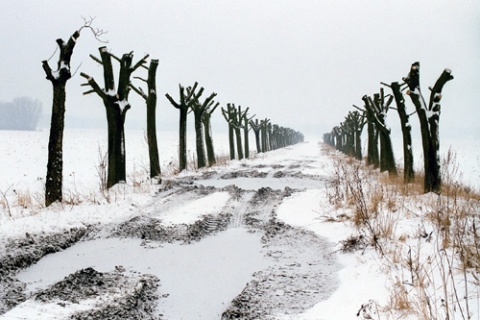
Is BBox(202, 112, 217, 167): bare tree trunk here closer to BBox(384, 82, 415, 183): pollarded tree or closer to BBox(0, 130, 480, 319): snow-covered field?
BBox(384, 82, 415, 183): pollarded tree

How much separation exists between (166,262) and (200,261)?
16.5 inches

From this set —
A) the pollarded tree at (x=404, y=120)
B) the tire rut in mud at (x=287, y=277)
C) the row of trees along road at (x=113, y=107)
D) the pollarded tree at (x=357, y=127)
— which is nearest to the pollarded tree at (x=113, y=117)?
the row of trees along road at (x=113, y=107)

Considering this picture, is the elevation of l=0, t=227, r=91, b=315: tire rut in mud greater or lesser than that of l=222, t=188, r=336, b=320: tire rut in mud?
greater

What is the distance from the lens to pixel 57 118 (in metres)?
7.52

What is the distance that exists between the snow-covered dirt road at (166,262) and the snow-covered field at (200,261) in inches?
0.6

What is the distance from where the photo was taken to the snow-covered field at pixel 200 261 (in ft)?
10.6

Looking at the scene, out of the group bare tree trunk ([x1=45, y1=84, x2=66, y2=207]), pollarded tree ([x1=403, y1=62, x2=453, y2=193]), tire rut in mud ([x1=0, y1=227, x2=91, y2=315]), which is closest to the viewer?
tire rut in mud ([x1=0, y1=227, x2=91, y2=315])

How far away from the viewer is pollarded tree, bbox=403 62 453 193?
26.3 feet

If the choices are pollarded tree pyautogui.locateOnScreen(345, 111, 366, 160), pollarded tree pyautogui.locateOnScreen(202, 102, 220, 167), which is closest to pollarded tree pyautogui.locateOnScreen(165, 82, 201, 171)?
pollarded tree pyautogui.locateOnScreen(202, 102, 220, 167)

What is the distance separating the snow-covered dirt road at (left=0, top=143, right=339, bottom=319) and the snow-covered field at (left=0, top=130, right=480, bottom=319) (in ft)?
0.05

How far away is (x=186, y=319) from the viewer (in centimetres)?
309

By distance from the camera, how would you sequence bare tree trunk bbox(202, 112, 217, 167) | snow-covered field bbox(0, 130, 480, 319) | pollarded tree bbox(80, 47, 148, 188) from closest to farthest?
snow-covered field bbox(0, 130, 480, 319), pollarded tree bbox(80, 47, 148, 188), bare tree trunk bbox(202, 112, 217, 167)

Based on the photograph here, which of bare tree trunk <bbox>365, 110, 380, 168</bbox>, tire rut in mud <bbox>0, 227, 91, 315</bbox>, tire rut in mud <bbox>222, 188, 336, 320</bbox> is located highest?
bare tree trunk <bbox>365, 110, 380, 168</bbox>

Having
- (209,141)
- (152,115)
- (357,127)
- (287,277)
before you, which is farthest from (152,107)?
(357,127)
